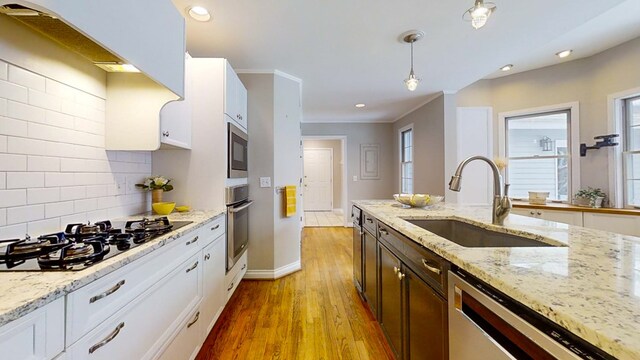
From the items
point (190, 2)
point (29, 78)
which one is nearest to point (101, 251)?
point (29, 78)

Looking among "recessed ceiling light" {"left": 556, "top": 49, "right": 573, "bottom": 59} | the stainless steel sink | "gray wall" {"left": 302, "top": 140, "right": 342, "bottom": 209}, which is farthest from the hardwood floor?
"gray wall" {"left": 302, "top": 140, "right": 342, "bottom": 209}

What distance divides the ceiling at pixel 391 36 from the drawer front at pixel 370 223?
1.58 metres

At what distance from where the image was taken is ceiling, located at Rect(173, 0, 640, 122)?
192 cm

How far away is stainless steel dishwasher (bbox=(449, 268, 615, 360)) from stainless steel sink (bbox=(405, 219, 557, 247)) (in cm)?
56

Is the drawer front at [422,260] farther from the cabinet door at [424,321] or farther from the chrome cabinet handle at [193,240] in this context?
the chrome cabinet handle at [193,240]

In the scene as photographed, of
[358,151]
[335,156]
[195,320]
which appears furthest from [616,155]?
[335,156]

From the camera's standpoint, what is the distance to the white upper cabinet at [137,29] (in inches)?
34.8

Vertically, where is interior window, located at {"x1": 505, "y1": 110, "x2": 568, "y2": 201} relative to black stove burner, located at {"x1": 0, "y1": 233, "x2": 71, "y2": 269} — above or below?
above

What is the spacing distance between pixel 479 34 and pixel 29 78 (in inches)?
120

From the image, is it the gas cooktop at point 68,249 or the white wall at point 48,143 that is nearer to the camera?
the gas cooktop at point 68,249

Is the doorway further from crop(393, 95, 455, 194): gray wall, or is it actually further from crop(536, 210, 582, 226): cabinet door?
crop(536, 210, 582, 226): cabinet door

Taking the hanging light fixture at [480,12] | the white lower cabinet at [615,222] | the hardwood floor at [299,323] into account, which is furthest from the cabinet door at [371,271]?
the white lower cabinet at [615,222]

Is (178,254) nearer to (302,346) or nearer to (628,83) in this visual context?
(302,346)

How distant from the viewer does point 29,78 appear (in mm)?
1146
